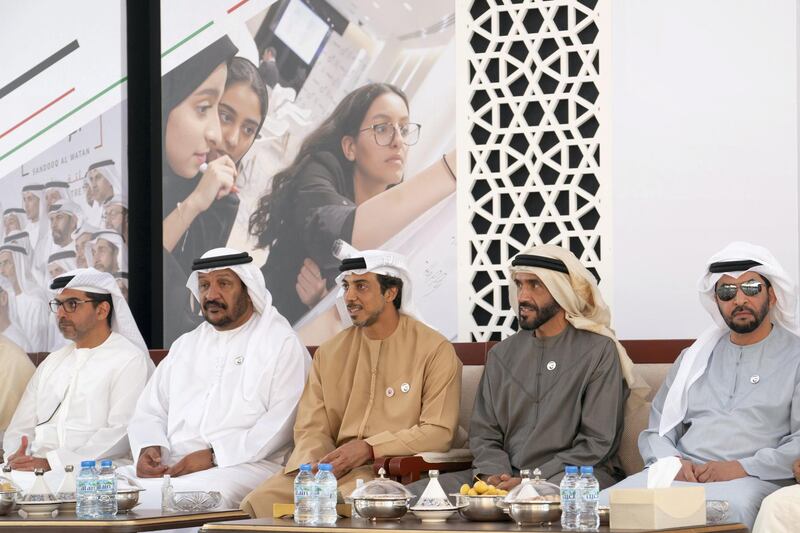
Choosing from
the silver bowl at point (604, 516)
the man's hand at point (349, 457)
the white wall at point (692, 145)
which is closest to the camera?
the silver bowl at point (604, 516)

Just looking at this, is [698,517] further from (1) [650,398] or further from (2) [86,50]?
(2) [86,50]

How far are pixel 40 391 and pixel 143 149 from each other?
1716 mm

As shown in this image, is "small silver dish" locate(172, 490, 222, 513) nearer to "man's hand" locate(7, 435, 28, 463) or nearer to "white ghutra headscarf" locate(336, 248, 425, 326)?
"white ghutra headscarf" locate(336, 248, 425, 326)

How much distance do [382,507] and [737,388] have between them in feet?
5.70

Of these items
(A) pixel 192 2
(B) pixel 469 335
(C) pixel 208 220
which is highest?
(A) pixel 192 2

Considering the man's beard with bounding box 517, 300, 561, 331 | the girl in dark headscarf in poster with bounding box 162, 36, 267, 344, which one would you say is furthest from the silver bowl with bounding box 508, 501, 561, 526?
the girl in dark headscarf in poster with bounding box 162, 36, 267, 344

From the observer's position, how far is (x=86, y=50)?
8.34m

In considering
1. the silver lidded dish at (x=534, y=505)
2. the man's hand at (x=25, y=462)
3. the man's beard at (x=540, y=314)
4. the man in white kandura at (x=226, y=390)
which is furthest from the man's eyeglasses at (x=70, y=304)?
the silver lidded dish at (x=534, y=505)

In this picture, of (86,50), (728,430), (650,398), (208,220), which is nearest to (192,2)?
(86,50)

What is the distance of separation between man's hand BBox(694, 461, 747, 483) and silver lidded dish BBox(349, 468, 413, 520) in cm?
126

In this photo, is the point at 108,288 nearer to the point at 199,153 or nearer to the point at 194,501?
the point at 199,153

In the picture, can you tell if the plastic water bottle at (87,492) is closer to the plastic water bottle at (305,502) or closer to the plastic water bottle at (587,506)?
the plastic water bottle at (305,502)

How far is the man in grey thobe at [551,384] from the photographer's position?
19.1 feet

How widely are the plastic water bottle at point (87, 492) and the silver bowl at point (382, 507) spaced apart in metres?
1.01
